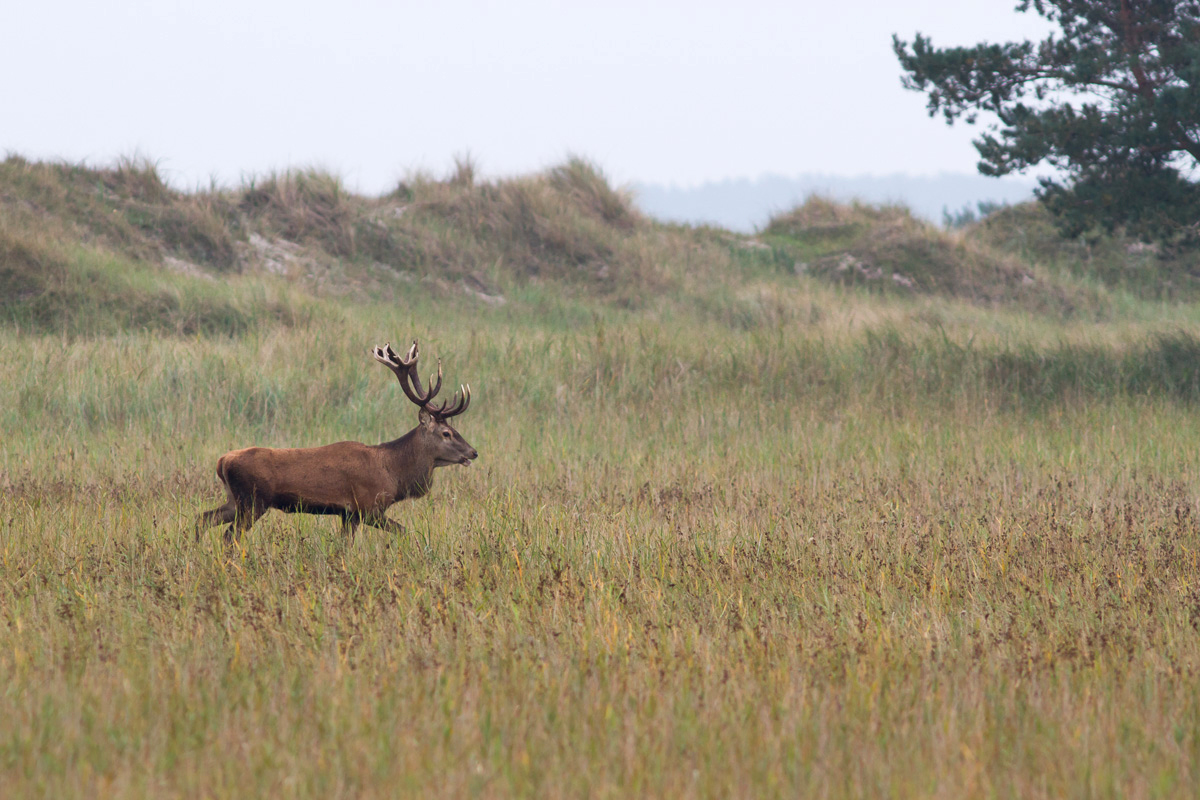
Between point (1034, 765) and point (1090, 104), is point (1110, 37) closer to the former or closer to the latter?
point (1090, 104)

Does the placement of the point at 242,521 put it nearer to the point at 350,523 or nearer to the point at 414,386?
the point at 350,523

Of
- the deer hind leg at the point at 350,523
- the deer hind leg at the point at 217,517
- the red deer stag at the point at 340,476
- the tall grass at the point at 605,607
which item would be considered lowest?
the tall grass at the point at 605,607

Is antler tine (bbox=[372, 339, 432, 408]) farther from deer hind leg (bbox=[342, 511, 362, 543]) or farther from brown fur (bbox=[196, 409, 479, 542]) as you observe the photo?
deer hind leg (bbox=[342, 511, 362, 543])

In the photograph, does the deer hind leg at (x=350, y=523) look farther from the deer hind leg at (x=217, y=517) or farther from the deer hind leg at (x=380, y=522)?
the deer hind leg at (x=217, y=517)

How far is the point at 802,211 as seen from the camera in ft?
97.2

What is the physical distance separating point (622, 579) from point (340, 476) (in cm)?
169

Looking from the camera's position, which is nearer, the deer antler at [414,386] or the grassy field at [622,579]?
the grassy field at [622,579]

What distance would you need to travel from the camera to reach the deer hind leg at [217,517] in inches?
222

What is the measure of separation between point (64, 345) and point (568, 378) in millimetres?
5846

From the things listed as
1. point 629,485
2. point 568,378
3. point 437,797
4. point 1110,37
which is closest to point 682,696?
point 437,797

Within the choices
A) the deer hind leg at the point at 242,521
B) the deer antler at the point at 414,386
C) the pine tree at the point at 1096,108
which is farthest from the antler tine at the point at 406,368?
the pine tree at the point at 1096,108

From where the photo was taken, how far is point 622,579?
5090 millimetres

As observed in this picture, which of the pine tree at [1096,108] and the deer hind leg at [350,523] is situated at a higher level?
the pine tree at [1096,108]

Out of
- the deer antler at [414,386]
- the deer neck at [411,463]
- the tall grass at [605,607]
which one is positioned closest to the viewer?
the tall grass at [605,607]
